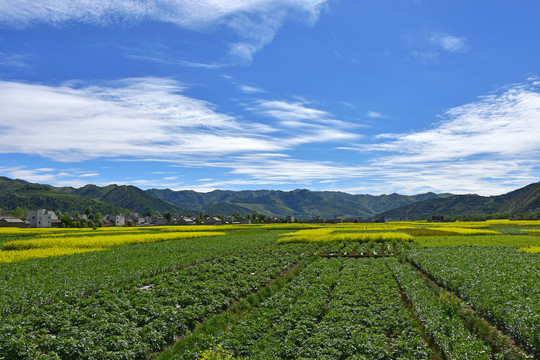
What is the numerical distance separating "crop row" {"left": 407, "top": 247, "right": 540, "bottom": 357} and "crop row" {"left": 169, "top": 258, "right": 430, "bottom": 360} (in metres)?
3.96

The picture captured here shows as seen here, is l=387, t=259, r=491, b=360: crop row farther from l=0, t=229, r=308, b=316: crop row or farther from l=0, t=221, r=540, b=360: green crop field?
l=0, t=229, r=308, b=316: crop row

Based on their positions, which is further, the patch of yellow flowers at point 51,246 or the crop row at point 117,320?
the patch of yellow flowers at point 51,246

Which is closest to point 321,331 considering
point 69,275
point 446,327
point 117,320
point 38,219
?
point 446,327

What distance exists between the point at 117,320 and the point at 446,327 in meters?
14.0

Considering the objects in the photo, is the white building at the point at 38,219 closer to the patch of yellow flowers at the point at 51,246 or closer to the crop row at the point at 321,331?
the patch of yellow flowers at the point at 51,246

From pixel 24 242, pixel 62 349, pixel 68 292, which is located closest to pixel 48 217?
pixel 24 242

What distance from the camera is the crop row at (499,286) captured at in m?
13.0

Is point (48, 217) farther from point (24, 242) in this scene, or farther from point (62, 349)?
point (62, 349)

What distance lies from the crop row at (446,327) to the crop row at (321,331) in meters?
0.67

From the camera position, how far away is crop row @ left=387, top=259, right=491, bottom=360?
10969 millimetres

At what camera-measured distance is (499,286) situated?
18344 millimetres

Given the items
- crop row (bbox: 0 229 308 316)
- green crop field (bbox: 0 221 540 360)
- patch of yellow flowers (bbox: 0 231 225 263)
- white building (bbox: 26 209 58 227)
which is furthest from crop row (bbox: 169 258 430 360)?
white building (bbox: 26 209 58 227)

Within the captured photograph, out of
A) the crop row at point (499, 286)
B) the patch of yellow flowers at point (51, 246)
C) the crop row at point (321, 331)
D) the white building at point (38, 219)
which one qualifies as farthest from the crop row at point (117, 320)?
the white building at point (38, 219)

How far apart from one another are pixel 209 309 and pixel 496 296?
14.6m
